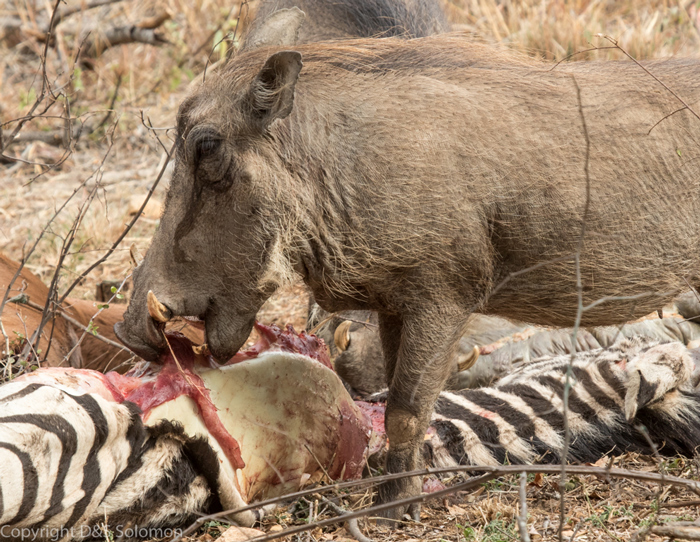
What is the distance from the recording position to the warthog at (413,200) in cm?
254

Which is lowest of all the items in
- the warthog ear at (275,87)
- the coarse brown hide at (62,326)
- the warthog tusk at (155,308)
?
the coarse brown hide at (62,326)

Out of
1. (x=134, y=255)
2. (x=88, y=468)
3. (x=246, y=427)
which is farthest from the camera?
(x=134, y=255)

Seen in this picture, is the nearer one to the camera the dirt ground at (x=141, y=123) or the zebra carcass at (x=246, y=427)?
the zebra carcass at (x=246, y=427)

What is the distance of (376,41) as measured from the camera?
2879 millimetres

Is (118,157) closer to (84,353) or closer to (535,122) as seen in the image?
(84,353)

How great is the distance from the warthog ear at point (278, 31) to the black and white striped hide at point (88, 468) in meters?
1.36

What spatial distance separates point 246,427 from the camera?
8.80 ft

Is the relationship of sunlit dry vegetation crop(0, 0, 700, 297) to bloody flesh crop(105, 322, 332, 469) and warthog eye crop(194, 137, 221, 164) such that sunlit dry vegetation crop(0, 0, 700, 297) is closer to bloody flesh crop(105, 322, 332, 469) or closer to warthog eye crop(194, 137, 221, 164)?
bloody flesh crop(105, 322, 332, 469)

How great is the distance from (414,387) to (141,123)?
13.3ft

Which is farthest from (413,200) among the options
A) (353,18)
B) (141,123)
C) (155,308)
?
(141,123)

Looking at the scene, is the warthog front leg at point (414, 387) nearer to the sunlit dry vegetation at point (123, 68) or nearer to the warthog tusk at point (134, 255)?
the warthog tusk at point (134, 255)

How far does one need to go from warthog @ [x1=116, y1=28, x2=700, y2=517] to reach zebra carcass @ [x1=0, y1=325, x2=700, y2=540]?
206 mm

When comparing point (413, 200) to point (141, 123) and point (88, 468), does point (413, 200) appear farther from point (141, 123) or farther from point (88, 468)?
point (141, 123)

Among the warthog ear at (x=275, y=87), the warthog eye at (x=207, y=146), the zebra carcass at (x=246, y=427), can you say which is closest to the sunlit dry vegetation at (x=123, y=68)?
the zebra carcass at (x=246, y=427)
